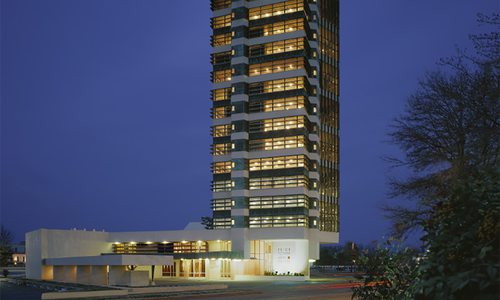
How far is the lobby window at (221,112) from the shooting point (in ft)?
309

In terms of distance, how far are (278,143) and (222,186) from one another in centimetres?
1220

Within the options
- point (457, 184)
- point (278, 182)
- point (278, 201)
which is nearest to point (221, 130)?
point (278, 182)

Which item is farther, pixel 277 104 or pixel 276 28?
pixel 276 28

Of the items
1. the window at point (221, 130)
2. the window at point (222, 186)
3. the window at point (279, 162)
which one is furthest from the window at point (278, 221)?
the window at point (221, 130)

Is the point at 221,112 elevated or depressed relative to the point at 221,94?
depressed

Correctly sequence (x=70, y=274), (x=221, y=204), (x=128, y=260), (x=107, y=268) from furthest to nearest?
(x=221, y=204) → (x=70, y=274) → (x=107, y=268) → (x=128, y=260)

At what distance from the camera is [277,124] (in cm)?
8931

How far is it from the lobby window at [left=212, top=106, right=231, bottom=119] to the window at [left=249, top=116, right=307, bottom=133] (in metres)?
5.11

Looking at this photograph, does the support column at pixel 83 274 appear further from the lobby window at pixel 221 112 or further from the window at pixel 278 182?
the lobby window at pixel 221 112

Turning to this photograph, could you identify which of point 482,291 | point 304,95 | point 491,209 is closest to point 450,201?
point 491,209

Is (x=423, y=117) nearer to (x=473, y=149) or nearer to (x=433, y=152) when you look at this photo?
(x=433, y=152)

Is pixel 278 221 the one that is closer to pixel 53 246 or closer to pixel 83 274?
pixel 83 274

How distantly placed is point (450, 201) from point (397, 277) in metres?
9.42

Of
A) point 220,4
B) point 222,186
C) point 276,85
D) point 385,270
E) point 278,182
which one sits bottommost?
point 385,270
